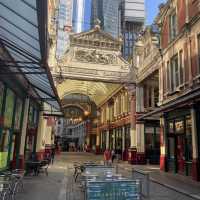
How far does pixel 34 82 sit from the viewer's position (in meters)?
13.0

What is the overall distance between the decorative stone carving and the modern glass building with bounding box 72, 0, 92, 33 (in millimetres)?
30934

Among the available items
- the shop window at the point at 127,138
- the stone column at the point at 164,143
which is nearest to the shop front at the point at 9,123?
the stone column at the point at 164,143

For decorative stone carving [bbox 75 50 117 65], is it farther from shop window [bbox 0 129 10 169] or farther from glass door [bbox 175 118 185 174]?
shop window [bbox 0 129 10 169]

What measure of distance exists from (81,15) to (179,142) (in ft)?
168

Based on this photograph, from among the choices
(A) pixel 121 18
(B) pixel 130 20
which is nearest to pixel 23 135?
(B) pixel 130 20

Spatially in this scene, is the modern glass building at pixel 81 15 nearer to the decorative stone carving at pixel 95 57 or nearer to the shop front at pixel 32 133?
the decorative stone carving at pixel 95 57

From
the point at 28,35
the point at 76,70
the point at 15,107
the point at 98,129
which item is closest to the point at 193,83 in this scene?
the point at 15,107

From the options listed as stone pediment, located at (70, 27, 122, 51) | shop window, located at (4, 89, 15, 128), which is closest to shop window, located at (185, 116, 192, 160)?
shop window, located at (4, 89, 15, 128)

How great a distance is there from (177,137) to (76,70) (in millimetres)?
12156

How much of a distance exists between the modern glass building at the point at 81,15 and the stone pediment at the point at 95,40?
29795 mm

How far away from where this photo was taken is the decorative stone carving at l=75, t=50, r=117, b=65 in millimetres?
26641

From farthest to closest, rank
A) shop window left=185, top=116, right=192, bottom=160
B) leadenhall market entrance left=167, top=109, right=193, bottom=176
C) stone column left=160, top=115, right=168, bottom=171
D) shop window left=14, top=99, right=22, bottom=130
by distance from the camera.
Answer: stone column left=160, top=115, right=168, bottom=171, leadenhall market entrance left=167, top=109, right=193, bottom=176, shop window left=185, top=116, right=192, bottom=160, shop window left=14, top=99, right=22, bottom=130

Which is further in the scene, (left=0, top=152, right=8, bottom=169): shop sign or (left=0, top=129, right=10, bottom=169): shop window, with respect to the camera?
(left=0, top=152, right=8, bottom=169): shop sign

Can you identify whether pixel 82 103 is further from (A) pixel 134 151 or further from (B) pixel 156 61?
(B) pixel 156 61
